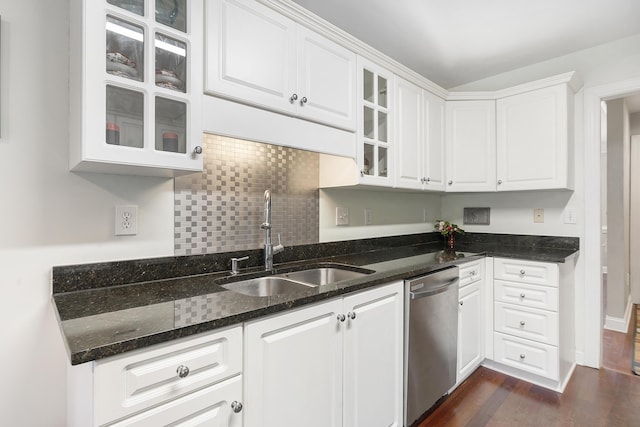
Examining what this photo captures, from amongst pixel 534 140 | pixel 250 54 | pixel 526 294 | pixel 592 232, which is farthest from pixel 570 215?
pixel 250 54

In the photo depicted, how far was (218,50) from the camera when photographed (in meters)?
1.28

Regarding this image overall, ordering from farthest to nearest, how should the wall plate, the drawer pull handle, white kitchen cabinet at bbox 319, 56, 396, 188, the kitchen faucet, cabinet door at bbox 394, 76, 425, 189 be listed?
the wall plate → cabinet door at bbox 394, 76, 425, 189 → white kitchen cabinet at bbox 319, 56, 396, 188 → the kitchen faucet → the drawer pull handle

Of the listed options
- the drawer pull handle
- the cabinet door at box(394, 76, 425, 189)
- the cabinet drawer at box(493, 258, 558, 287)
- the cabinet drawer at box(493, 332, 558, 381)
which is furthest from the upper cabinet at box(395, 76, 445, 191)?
the drawer pull handle

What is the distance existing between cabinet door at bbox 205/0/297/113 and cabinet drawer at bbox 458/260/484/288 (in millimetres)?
1498

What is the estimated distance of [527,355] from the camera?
2.20 metres

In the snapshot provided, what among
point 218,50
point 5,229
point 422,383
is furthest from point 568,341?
point 5,229

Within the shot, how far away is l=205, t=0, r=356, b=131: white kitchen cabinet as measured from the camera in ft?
4.22

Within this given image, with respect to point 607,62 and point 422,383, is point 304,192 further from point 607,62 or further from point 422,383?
point 607,62

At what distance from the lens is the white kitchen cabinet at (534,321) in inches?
82.6

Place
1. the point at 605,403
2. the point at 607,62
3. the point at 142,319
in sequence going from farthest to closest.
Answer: the point at 607,62, the point at 605,403, the point at 142,319

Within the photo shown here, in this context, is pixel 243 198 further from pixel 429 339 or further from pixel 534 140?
pixel 534 140

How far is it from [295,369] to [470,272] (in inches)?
60.2

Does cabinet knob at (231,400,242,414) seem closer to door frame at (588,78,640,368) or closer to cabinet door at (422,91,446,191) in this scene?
cabinet door at (422,91,446,191)

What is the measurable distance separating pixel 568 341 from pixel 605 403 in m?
0.41
